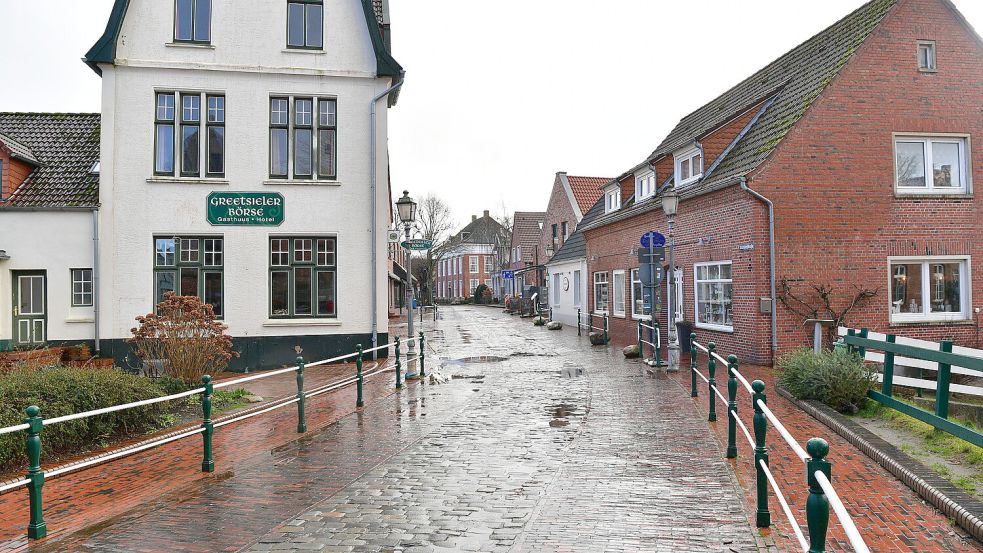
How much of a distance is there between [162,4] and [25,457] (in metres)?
12.9

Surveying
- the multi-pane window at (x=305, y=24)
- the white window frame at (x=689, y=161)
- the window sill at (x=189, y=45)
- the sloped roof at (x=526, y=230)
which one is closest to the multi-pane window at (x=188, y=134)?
the window sill at (x=189, y=45)

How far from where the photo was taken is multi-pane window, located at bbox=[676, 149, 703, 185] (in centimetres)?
1895

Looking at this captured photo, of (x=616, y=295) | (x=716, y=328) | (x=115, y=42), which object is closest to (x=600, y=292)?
(x=616, y=295)

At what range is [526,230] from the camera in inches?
2430

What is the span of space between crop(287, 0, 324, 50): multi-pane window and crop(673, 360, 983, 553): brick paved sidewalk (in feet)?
44.8

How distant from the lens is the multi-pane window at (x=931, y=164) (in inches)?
613

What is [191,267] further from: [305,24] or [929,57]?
[929,57]

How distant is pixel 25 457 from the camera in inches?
291

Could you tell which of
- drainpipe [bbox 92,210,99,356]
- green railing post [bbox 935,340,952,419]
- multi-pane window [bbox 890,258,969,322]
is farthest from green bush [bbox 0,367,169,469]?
multi-pane window [bbox 890,258,969,322]

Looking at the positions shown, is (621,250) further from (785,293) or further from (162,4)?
(162,4)

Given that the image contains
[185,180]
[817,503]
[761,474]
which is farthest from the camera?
[185,180]

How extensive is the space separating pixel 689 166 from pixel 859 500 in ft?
49.6

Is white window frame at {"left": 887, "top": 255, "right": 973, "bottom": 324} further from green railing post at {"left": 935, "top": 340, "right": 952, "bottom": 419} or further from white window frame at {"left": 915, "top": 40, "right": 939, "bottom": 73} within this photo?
green railing post at {"left": 935, "top": 340, "right": 952, "bottom": 419}

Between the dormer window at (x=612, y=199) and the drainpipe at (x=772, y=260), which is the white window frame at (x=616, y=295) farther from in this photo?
the drainpipe at (x=772, y=260)
